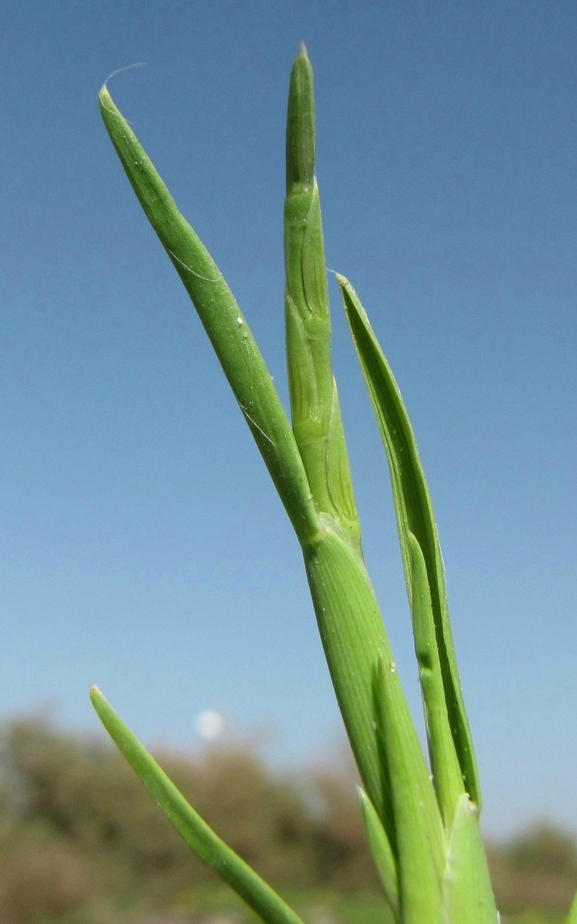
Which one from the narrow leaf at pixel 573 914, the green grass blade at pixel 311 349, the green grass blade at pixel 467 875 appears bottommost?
the narrow leaf at pixel 573 914

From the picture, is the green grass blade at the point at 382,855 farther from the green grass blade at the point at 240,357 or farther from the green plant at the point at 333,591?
the green grass blade at the point at 240,357

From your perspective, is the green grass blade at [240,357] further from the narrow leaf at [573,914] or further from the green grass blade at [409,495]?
the narrow leaf at [573,914]

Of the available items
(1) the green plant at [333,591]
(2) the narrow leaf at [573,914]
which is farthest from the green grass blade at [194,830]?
(2) the narrow leaf at [573,914]

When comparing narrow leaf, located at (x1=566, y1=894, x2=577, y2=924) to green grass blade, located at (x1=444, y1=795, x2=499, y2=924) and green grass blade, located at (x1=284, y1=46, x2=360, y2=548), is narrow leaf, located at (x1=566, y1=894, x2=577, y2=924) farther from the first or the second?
green grass blade, located at (x1=284, y1=46, x2=360, y2=548)

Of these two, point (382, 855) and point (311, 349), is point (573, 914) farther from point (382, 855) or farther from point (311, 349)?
point (311, 349)

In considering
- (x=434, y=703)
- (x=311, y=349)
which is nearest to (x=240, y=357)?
(x=311, y=349)

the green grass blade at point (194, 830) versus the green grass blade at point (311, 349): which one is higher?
the green grass blade at point (311, 349)

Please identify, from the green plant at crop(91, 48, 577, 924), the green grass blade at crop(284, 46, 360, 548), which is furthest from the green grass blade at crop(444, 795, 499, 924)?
the green grass blade at crop(284, 46, 360, 548)
